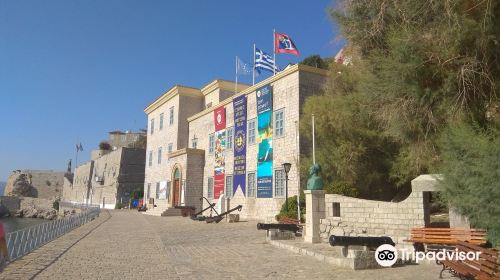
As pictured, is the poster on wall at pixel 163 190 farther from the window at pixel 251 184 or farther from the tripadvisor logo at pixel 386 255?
the tripadvisor logo at pixel 386 255

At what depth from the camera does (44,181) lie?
83.4 m

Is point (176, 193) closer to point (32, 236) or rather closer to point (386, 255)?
point (32, 236)

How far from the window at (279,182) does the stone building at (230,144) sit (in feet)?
0.17

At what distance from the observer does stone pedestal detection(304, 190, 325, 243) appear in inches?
450

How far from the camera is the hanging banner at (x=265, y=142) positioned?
21.6m

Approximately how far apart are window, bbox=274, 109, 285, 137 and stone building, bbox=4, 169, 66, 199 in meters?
73.0

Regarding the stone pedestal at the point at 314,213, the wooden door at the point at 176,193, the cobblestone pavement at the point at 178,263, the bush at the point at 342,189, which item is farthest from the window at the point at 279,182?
the wooden door at the point at 176,193

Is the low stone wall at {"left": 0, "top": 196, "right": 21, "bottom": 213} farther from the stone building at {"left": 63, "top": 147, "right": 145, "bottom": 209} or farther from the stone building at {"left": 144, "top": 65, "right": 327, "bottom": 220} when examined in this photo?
the stone building at {"left": 144, "top": 65, "right": 327, "bottom": 220}

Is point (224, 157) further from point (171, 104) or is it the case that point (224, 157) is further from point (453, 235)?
point (453, 235)

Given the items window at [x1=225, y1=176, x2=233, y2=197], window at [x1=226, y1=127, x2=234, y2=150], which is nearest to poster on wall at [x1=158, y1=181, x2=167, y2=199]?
window at [x1=225, y1=176, x2=233, y2=197]

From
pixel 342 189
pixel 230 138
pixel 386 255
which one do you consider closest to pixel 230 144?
→ pixel 230 138

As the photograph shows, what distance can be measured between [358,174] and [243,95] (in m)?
10.9

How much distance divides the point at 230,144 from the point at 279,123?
5573 mm

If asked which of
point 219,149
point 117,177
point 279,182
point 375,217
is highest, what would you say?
point 219,149
